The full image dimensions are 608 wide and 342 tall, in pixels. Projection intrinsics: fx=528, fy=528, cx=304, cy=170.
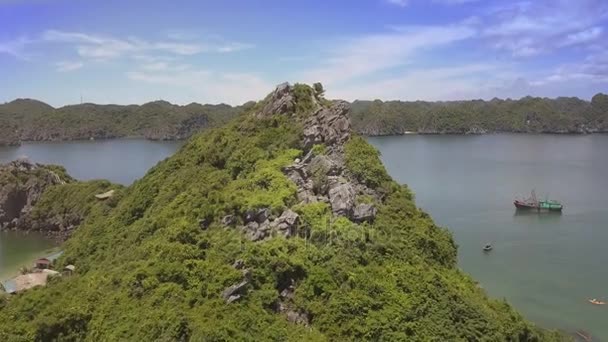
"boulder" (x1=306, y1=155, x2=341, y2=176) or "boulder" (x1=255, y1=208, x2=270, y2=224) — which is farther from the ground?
"boulder" (x1=306, y1=155, x2=341, y2=176)

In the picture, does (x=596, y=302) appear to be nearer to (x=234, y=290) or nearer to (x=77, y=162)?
(x=234, y=290)

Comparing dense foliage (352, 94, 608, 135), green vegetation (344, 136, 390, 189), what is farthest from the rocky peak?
dense foliage (352, 94, 608, 135)

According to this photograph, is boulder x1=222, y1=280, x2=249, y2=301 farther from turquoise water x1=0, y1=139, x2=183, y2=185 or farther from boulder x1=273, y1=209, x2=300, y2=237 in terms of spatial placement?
turquoise water x1=0, y1=139, x2=183, y2=185

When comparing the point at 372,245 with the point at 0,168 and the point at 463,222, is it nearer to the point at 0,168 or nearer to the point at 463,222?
the point at 463,222

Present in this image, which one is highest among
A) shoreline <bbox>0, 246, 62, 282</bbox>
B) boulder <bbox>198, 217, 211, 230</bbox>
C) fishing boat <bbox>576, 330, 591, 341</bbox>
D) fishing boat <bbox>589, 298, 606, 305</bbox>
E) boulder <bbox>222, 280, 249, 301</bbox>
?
boulder <bbox>198, 217, 211, 230</bbox>

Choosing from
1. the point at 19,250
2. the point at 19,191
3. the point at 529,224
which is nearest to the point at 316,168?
the point at 19,250

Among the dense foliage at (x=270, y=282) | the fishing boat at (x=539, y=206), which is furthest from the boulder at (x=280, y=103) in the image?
the fishing boat at (x=539, y=206)
